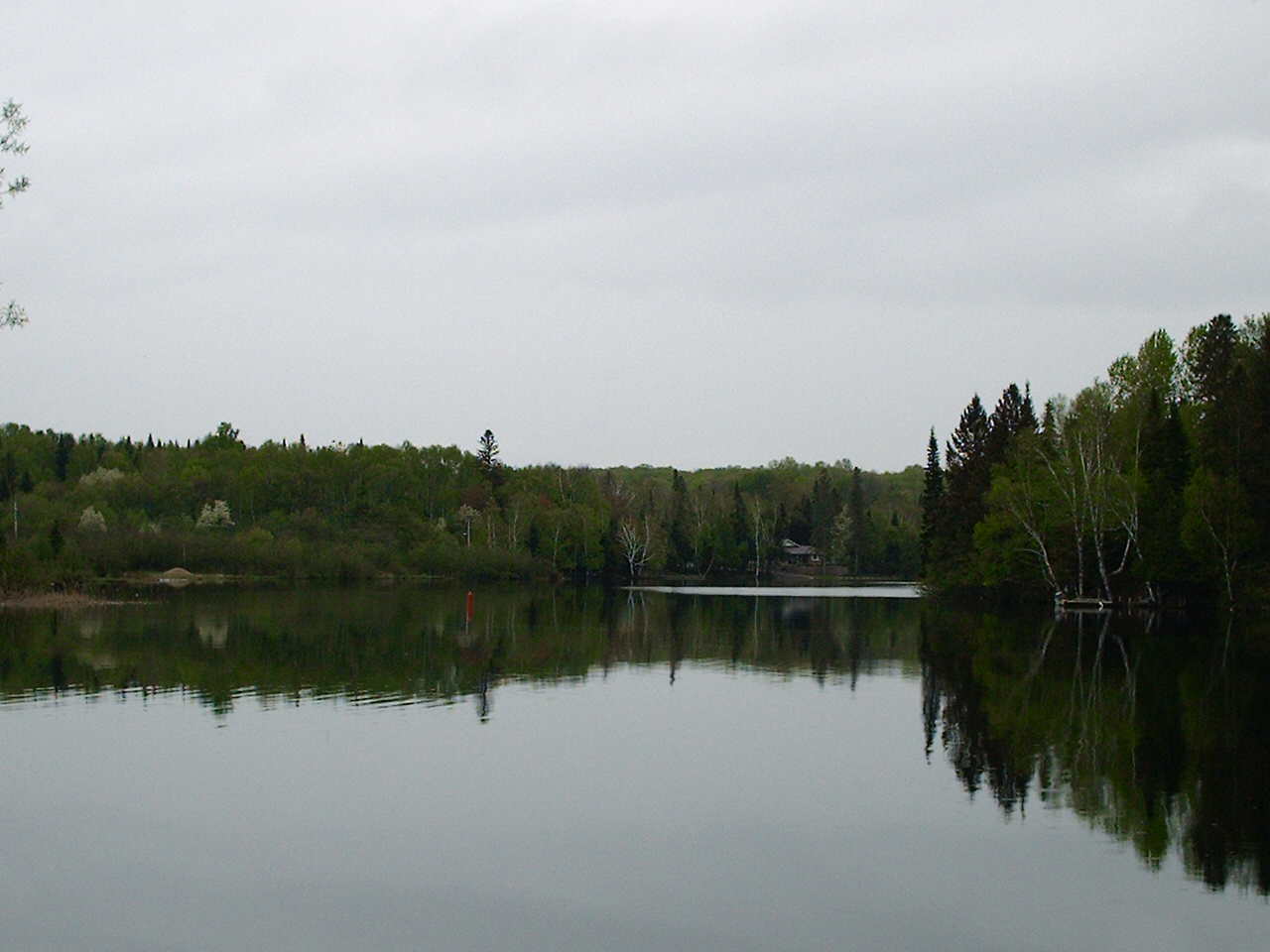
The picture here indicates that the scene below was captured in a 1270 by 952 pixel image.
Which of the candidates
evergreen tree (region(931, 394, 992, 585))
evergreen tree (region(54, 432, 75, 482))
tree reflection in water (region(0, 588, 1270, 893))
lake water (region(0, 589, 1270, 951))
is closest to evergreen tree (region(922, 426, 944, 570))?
evergreen tree (region(931, 394, 992, 585))

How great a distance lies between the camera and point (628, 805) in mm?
14977

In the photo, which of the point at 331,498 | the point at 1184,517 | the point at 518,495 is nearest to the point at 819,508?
the point at 518,495

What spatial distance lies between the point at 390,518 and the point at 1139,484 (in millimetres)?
75009

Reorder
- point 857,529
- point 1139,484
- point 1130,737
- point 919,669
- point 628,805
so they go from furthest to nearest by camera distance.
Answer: point 857,529, point 1139,484, point 919,669, point 1130,737, point 628,805

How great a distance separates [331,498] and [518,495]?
1815 cm

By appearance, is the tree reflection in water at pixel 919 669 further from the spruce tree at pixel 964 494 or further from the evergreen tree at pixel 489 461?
the evergreen tree at pixel 489 461

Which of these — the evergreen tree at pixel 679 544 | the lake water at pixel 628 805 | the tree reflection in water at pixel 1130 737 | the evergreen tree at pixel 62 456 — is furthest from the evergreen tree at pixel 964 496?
the evergreen tree at pixel 62 456

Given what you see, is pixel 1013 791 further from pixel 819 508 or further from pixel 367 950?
pixel 819 508

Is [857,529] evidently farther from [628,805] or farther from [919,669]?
[628,805]

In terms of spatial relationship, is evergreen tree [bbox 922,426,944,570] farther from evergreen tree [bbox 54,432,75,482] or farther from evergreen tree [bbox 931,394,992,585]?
evergreen tree [bbox 54,432,75,482]

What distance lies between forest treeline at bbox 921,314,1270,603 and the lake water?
76.2 ft

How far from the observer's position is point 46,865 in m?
12.1

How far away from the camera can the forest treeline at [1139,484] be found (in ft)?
170

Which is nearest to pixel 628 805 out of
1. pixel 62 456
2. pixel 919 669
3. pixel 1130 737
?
pixel 1130 737
